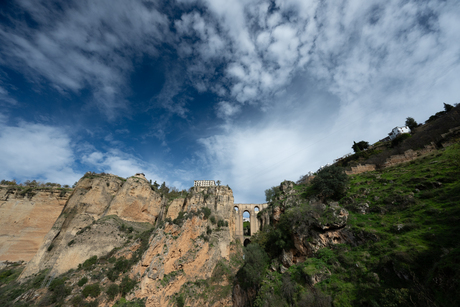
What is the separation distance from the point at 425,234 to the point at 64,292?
1233 inches

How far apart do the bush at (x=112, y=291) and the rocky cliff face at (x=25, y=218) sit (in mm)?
17483

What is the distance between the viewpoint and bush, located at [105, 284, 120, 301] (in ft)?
57.7

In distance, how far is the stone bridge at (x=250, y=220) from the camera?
124 feet

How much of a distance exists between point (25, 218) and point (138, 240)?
62.2 ft

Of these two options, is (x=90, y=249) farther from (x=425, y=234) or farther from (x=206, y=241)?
(x=425, y=234)

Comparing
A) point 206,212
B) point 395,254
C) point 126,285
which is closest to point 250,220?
point 206,212

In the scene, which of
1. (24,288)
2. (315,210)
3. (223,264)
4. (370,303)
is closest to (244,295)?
(223,264)

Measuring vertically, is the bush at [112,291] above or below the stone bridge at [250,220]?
below

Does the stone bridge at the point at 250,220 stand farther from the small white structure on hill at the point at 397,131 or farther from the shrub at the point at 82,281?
the small white structure on hill at the point at 397,131

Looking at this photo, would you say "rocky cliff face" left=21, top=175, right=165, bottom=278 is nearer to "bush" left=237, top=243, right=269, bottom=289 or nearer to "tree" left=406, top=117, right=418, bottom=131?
"bush" left=237, top=243, right=269, bottom=289

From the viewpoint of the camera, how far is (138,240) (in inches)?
886

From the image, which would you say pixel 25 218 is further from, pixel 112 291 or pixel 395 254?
pixel 395 254

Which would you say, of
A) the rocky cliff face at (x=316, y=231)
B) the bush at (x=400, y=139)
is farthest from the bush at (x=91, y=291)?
the bush at (x=400, y=139)

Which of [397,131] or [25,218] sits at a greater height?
[397,131]
